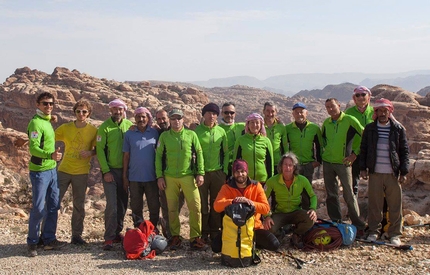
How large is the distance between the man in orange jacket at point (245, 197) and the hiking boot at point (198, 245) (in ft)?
1.86

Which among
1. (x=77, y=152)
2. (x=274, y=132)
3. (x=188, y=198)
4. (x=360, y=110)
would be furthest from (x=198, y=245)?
(x=360, y=110)

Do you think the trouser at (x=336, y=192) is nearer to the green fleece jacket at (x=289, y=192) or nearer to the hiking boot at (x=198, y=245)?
the green fleece jacket at (x=289, y=192)

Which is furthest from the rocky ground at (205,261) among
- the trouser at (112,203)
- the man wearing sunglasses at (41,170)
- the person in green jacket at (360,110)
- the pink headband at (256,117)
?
the pink headband at (256,117)

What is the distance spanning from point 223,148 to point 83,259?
3199mm

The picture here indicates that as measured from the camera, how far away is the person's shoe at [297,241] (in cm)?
687

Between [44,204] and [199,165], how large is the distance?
2.89 m

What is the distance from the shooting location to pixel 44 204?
22.4 feet

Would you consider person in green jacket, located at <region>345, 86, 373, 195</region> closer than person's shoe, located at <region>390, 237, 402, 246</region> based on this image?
No

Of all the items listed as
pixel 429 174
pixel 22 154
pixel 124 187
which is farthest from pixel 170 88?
pixel 124 187

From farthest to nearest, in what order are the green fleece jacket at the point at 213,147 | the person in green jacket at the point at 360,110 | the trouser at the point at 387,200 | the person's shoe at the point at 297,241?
the person in green jacket at the point at 360,110 < the green fleece jacket at the point at 213,147 < the trouser at the point at 387,200 < the person's shoe at the point at 297,241

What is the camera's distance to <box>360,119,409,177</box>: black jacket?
6801mm

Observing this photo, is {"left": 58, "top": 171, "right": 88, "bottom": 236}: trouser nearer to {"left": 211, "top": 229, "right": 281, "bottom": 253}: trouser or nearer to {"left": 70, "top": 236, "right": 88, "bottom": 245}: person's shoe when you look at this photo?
{"left": 70, "top": 236, "right": 88, "bottom": 245}: person's shoe

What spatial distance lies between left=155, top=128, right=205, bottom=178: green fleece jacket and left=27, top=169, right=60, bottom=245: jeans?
193cm

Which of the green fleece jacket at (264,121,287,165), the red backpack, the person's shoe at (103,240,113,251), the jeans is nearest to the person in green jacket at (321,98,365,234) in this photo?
the green fleece jacket at (264,121,287,165)
